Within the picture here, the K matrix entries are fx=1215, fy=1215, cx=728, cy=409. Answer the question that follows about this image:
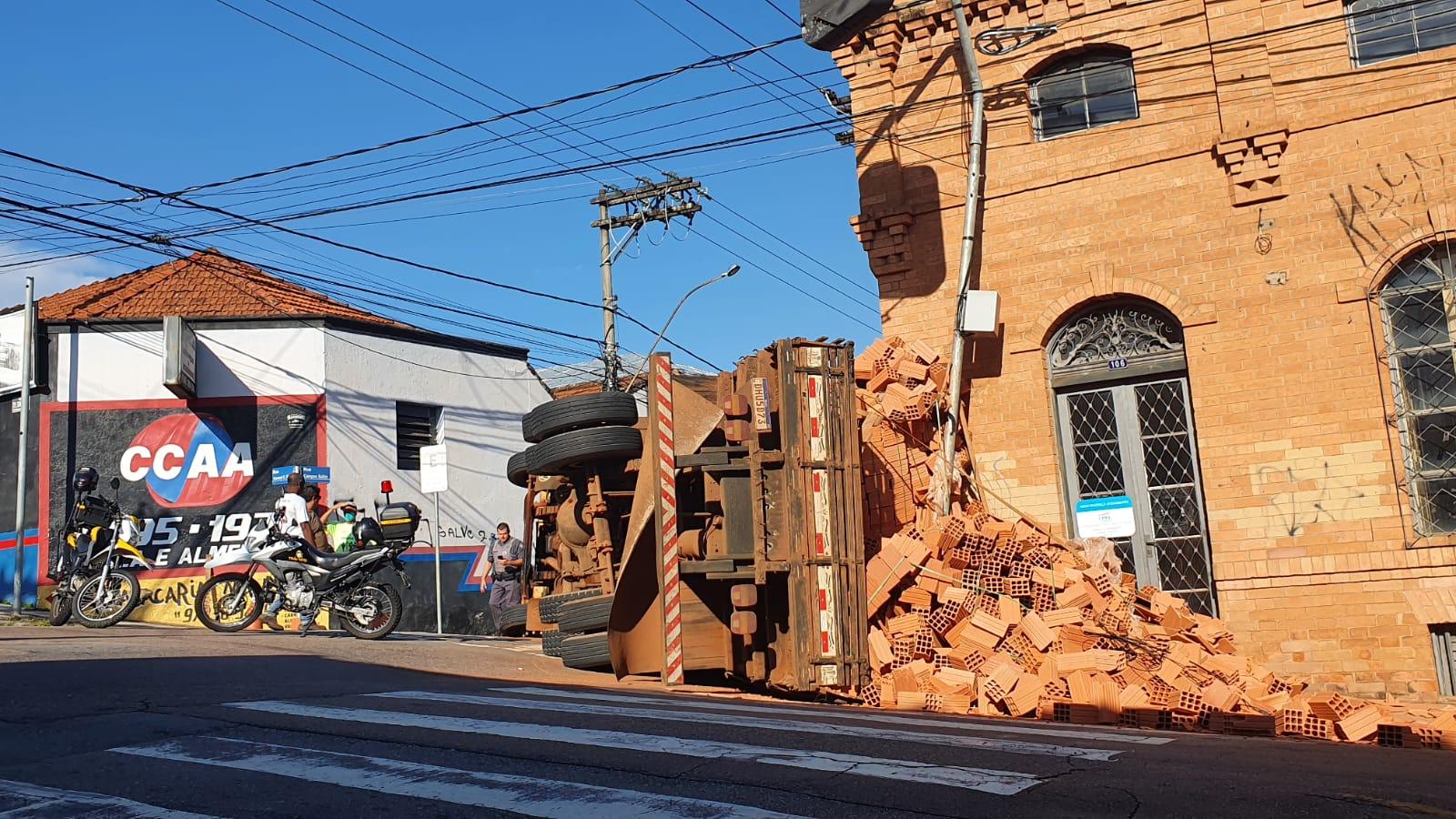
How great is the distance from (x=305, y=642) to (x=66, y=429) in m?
10.4

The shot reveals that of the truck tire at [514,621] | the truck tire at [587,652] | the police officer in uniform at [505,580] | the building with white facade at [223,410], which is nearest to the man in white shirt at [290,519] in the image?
the police officer in uniform at [505,580]

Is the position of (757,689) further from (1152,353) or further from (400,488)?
(400,488)

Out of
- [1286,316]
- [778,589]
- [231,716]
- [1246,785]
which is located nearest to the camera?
[1246,785]

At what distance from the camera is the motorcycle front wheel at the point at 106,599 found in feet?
50.8

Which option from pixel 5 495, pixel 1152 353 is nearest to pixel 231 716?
pixel 1152 353

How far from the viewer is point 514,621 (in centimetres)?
1320

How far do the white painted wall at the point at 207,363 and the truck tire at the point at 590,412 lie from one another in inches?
484

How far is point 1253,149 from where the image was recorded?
11.8 m

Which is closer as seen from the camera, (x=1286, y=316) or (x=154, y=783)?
(x=154, y=783)

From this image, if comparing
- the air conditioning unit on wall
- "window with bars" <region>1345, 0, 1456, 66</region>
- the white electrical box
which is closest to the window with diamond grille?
the white electrical box

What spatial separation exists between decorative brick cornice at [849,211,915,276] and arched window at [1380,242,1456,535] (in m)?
4.71

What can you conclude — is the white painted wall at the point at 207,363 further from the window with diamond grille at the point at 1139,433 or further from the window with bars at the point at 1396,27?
the window with bars at the point at 1396,27

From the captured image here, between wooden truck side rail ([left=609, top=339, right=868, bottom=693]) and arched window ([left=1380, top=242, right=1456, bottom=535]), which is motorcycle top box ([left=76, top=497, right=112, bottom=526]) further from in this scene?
arched window ([left=1380, top=242, right=1456, bottom=535])

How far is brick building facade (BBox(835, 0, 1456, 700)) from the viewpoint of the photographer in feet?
36.3
